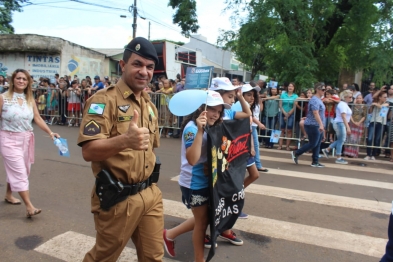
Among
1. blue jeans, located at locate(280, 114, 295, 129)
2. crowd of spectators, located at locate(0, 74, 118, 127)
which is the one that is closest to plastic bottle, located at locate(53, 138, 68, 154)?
blue jeans, located at locate(280, 114, 295, 129)

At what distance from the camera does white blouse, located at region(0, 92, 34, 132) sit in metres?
4.46

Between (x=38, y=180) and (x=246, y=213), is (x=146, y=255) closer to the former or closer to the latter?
(x=246, y=213)

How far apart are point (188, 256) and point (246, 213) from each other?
58.0 inches

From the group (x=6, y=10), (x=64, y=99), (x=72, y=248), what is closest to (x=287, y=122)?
(x=72, y=248)

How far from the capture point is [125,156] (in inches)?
87.6

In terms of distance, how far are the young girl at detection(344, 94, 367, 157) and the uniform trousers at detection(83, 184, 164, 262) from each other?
801 cm

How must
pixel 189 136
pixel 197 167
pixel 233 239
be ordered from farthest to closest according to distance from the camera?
Answer: pixel 233 239
pixel 197 167
pixel 189 136

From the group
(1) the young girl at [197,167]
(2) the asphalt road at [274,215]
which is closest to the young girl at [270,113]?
(2) the asphalt road at [274,215]

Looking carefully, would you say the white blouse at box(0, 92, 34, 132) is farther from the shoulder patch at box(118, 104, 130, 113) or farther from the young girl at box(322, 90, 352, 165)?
the young girl at box(322, 90, 352, 165)

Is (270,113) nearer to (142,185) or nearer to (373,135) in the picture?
(373,135)

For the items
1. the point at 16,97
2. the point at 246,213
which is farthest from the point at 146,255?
the point at 16,97

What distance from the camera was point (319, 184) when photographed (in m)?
6.36

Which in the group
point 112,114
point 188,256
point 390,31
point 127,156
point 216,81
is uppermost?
point 390,31

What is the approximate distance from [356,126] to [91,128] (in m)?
8.68
